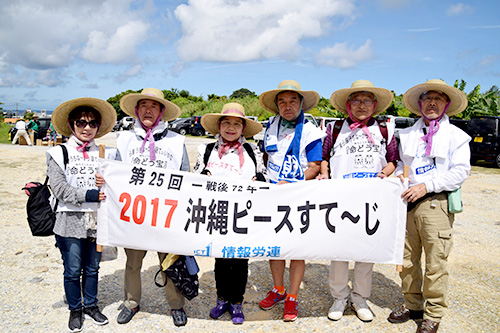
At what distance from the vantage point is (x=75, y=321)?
3.27 meters

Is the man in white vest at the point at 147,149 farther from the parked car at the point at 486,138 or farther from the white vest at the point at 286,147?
the parked car at the point at 486,138

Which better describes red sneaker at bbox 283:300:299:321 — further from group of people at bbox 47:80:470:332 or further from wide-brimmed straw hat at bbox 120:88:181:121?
wide-brimmed straw hat at bbox 120:88:181:121

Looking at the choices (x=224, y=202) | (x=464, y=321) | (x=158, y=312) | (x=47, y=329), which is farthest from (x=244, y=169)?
(x=464, y=321)

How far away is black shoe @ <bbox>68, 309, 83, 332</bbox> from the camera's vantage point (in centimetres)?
324

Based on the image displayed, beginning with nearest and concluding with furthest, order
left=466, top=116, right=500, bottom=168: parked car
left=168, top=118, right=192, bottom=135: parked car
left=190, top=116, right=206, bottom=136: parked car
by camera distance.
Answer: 1. left=466, top=116, right=500, bottom=168: parked car
2. left=168, top=118, right=192, bottom=135: parked car
3. left=190, top=116, right=206, bottom=136: parked car

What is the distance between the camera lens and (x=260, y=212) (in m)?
3.31

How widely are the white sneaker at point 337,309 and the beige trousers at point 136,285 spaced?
1.47 meters

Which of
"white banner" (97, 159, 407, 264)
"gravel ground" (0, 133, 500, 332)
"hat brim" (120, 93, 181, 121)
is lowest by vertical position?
"gravel ground" (0, 133, 500, 332)

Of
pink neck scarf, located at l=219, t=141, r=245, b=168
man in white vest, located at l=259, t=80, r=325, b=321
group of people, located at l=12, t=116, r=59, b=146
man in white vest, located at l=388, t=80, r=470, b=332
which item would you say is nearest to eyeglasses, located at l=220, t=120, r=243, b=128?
pink neck scarf, located at l=219, t=141, r=245, b=168

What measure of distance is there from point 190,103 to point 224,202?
4067 cm

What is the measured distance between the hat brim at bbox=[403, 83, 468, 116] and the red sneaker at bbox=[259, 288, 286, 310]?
7.83ft

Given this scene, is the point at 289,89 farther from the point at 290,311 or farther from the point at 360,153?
the point at 290,311

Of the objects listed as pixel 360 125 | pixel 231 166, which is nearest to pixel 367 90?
pixel 360 125

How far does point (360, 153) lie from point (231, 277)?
67.4 inches
